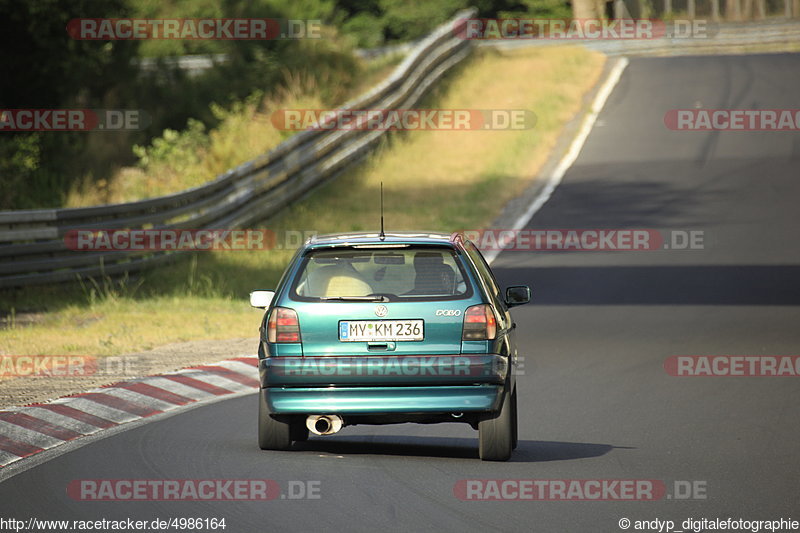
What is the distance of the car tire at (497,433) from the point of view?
29.8 ft

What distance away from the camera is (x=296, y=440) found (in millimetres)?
10219

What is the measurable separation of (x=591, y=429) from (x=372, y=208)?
54.3 feet

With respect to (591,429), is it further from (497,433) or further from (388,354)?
(388,354)

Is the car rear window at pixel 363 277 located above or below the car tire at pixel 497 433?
above

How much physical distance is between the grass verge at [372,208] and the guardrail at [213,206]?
0.32m

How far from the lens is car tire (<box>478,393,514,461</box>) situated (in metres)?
9.09

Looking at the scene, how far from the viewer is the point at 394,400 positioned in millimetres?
8867

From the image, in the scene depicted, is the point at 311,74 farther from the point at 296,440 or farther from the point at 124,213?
the point at 296,440

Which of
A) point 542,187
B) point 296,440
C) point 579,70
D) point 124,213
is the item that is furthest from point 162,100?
point 296,440

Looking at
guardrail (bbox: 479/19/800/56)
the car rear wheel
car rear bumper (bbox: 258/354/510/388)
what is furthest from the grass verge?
the car rear wheel

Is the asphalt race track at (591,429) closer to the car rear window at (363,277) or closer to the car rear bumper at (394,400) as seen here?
the car rear bumper at (394,400)

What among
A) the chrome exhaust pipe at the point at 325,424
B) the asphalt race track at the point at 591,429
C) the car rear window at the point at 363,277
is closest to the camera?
the asphalt race track at the point at 591,429

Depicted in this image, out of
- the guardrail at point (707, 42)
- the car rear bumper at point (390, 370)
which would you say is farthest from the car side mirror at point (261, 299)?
the guardrail at point (707, 42)

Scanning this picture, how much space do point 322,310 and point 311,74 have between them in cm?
2578
